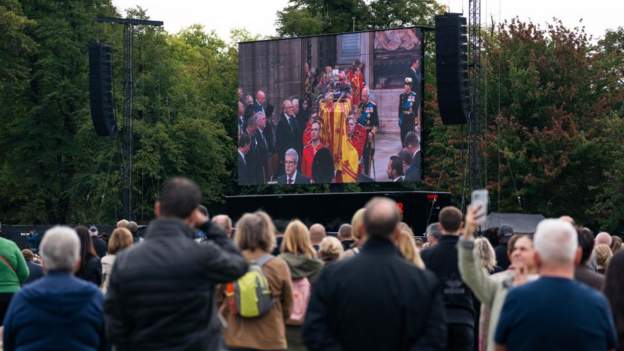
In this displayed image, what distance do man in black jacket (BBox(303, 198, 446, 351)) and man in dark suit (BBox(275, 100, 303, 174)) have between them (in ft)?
91.4

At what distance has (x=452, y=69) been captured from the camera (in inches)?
1125

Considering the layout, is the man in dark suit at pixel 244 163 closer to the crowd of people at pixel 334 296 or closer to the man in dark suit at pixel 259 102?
the man in dark suit at pixel 259 102

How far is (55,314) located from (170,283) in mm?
891

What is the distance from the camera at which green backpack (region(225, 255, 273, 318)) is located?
27.9 ft

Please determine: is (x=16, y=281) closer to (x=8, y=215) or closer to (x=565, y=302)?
(x=565, y=302)

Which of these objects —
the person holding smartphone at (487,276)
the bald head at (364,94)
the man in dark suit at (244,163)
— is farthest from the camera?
the man in dark suit at (244,163)

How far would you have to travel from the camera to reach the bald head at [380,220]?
21.1 ft

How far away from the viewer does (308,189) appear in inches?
1922

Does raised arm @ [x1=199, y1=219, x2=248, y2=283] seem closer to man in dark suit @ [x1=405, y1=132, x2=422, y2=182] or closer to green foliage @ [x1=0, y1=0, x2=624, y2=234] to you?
man in dark suit @ [x1=405, y1=132, x2=422, y2=182]

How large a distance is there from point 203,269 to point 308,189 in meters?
42.2

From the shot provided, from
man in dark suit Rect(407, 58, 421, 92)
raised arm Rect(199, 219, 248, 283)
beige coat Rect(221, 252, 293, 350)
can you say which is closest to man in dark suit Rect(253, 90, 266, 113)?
man in dark suit Rect(407, 58, 421, 92)

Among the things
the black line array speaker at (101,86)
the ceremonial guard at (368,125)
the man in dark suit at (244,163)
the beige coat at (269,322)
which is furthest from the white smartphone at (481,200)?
the black line array speaker at (101,86)

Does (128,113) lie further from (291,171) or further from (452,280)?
(452,280)

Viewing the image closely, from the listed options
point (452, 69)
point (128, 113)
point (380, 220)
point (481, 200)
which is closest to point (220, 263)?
point (380, 220)
